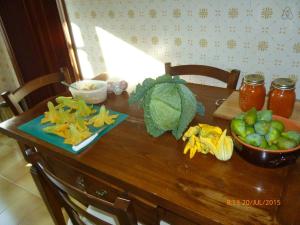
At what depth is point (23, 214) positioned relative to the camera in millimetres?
1578

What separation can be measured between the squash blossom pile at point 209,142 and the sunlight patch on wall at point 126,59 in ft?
3.43

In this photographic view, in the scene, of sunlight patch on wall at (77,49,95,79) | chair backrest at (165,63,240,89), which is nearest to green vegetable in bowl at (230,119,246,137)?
chair backrest at (165,63,240,89)

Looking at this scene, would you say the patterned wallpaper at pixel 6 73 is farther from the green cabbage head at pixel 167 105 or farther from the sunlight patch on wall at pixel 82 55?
the green cabbage head at pixel 167 105

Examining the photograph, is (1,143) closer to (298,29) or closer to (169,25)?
(169,25)

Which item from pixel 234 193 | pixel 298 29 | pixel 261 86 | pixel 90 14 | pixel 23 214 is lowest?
pixel 23 214

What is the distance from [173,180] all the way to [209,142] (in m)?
0.16

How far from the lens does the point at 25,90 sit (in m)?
1.31

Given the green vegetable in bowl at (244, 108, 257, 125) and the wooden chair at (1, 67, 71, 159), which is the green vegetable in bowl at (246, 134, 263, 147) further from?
the wooden chair at (1, 67, 71, 159)

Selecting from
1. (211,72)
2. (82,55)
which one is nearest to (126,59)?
(82,55)

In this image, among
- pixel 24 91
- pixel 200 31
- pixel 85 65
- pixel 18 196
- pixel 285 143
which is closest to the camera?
pixel 285 143

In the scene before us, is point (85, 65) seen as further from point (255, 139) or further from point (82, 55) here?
point (255, 139)

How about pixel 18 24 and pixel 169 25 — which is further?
pixel 18 24

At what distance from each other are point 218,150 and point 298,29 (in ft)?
3.08

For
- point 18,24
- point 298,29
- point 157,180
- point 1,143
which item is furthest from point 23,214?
point 298,29
